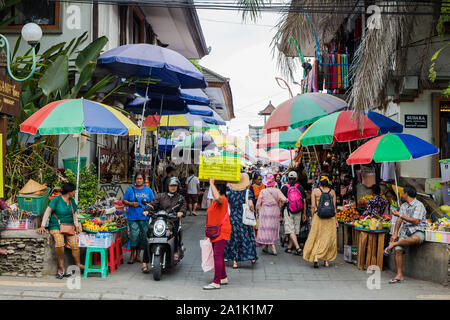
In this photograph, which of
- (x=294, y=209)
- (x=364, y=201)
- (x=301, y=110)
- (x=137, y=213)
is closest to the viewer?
(x=137, y=213)

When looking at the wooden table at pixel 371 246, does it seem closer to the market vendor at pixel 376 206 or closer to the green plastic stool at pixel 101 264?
the market vendor at pixel 376 206

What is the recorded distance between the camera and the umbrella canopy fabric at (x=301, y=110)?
11203 millimetres

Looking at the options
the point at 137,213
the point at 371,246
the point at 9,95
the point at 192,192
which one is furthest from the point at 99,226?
the point at 192,192

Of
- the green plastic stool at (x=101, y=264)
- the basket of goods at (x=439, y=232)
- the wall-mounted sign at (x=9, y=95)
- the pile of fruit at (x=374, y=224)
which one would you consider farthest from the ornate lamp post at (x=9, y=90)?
the basket of goods at (x=439, y=232)

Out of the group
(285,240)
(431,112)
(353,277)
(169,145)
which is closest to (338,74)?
(431,112)

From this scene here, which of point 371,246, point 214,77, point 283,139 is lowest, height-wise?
point 371,246

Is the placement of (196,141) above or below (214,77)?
A: below

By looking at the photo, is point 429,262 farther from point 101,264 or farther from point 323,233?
point 101,264

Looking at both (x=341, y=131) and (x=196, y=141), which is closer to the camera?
(x=341, y=131)

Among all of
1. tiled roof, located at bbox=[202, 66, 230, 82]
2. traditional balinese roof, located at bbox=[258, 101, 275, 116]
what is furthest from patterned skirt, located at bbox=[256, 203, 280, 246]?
traditional balinese roof, located at bbox=[258, 101, 275, 116]

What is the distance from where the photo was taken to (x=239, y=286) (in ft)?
25.0

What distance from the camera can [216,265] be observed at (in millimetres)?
7352

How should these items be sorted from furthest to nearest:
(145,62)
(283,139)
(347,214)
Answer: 1. (283,139)
2. (347,214)
3. (145,62)

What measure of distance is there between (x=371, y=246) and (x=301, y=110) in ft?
13.2
